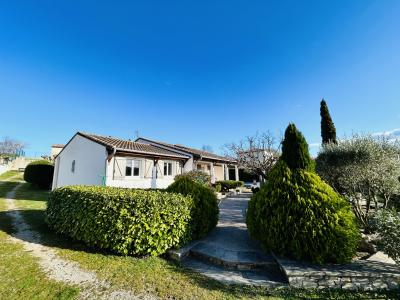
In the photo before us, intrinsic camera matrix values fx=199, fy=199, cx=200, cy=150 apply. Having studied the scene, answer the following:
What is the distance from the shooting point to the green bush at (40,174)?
20.3 m

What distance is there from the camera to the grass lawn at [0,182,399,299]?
3.63m

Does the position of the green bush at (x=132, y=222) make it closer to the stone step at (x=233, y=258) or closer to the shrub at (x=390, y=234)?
the stone step at (x=233, y=258)

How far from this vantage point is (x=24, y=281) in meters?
3.85

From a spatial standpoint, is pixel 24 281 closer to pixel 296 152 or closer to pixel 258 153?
pixel 296 152

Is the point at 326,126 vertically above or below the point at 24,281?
above

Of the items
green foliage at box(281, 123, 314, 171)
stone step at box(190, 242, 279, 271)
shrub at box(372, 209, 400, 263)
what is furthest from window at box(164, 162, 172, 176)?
shrub at box(372, 209, 400, 263)

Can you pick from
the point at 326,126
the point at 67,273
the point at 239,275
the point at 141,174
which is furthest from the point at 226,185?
the point at 67,273

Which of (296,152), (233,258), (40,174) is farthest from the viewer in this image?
(40,174)

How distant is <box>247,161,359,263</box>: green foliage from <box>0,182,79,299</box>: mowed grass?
430 cm

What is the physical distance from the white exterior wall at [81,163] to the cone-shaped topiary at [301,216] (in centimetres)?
1255

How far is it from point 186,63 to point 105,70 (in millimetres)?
5533

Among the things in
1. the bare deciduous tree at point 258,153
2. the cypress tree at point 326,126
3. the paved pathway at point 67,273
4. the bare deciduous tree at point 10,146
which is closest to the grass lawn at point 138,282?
the paved pathway at point 67,273

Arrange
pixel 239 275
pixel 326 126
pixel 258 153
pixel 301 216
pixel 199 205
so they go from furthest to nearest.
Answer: pixel 326 126, pixel 258 153, pixel 199 205, pixel 301 216, pixel 239 275

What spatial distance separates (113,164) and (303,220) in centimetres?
1366
